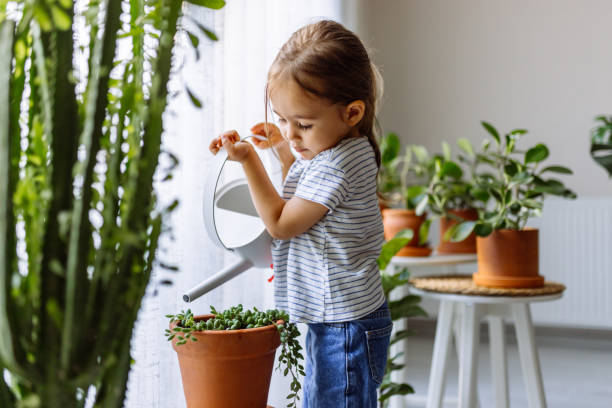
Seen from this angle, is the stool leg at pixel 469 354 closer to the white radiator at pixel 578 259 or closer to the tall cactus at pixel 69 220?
the tall cactus at pixel 69 220

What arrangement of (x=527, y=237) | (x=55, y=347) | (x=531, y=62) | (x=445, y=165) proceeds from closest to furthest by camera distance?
(x=55, y=347) < (x=527, y=237) < (x=445, y=165) < (x=531, y=62)

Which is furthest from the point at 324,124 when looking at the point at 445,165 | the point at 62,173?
the point at 445,165

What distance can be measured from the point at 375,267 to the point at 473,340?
2.60 ft

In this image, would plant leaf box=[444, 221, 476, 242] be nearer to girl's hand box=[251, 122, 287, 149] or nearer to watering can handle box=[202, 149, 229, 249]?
girl's hand box=[251, 122, 287, 149]

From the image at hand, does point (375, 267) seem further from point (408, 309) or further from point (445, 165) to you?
point (445, 165)

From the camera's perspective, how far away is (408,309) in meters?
1.80

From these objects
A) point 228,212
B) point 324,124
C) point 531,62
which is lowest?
point 228,212

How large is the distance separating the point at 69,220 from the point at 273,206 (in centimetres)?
53

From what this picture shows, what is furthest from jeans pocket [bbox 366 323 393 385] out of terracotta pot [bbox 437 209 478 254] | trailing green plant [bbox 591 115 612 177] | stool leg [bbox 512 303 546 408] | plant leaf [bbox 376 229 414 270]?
trailing green plant [bbox 591 115 612 177]

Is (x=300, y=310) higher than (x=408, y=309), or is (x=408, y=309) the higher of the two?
(x=300, y=310)

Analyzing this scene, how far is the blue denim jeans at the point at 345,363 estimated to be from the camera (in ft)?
3.38

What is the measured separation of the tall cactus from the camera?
0.47 meters

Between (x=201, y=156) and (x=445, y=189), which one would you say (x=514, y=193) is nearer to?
(x=445, y=189)

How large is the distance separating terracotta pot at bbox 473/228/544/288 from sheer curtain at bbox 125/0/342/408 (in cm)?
62
